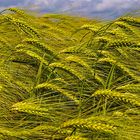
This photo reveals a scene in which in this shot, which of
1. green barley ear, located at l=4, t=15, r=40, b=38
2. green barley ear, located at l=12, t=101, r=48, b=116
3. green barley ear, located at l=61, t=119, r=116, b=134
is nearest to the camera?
green barley ear, located at l=61, t=119, r=116, b=134

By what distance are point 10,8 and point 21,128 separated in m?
1.69

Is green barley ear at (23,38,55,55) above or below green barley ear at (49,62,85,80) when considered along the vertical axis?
above

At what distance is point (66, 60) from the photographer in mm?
3230

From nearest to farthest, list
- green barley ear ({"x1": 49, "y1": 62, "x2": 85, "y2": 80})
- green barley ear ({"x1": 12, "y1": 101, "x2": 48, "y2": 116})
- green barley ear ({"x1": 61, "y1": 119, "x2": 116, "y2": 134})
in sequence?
green barley ear ({"x1": 61, "y1": 119, "x2": 116, "y2": 134}) → green barley ear ({"x1": 12, "y1": 101, "x2": 48, "y2": 116}) → green barley ear ({"x1": 49, "y1": 62, "x2": 85, "y2": 80})

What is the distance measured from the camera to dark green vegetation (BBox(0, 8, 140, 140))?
8.03ft

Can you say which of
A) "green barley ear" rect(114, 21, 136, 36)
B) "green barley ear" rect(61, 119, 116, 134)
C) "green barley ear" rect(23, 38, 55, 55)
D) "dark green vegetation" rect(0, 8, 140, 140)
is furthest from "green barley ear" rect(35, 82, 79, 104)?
"green barley ear" rect(114, 21, 136, 36)

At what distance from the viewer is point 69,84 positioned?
312 centimetres

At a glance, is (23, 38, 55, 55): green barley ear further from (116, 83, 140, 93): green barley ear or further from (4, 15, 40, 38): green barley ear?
(116, 83, 140, 93): green barley ear

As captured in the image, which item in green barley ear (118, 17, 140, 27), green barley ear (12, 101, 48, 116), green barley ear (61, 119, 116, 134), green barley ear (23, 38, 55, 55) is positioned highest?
green barley ear (118, 17, 140, 27)

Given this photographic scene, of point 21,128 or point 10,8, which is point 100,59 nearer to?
point 21,128

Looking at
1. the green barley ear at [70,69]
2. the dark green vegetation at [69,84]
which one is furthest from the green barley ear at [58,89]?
the green barley ear at [70,69]

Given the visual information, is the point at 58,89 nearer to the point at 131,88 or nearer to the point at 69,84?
the point at 69,84

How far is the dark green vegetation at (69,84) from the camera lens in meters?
2.45

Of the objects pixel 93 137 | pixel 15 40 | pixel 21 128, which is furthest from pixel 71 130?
pixel 15 40
